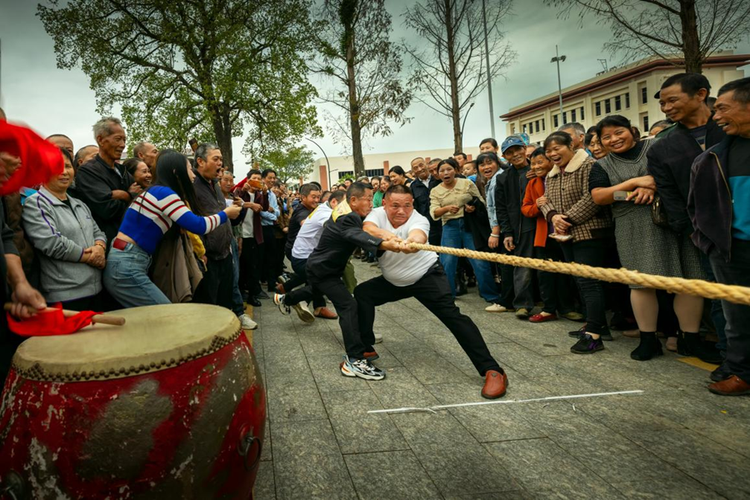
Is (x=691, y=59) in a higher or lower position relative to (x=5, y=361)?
higher

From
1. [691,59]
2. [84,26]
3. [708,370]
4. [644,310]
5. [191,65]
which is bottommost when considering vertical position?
[708,370]

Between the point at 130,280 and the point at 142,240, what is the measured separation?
268mm

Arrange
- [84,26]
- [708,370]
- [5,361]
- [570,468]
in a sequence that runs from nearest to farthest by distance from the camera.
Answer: [5,361], [570,468], [708,370], [84,26]

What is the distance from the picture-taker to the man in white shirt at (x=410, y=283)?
359 centimetres

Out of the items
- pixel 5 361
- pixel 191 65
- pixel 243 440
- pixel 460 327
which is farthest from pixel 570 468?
pixel 191 65

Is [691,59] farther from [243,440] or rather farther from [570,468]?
[243,440]

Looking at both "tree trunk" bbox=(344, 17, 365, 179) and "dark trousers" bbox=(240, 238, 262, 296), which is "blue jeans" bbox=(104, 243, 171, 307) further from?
"tree trunk" bbox=(344, 17, 365, 179)

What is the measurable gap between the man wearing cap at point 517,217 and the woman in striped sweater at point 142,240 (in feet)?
12.2

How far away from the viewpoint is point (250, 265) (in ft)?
24.1

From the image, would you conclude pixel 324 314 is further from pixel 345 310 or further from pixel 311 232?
pixel 345 310

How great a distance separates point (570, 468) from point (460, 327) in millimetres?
1375

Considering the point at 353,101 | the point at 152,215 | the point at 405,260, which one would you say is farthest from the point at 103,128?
the point at 353,101

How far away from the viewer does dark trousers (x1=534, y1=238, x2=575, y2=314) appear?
5.45m

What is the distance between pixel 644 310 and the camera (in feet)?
12.9
